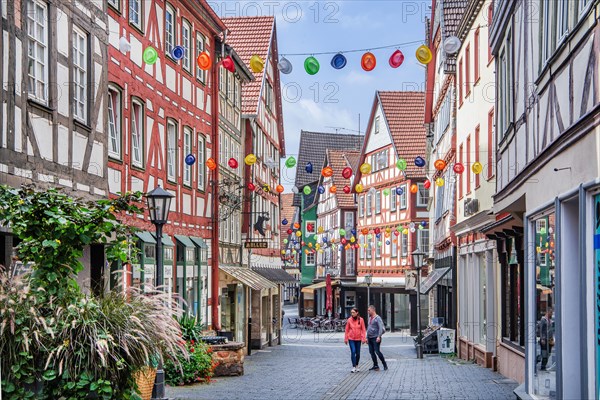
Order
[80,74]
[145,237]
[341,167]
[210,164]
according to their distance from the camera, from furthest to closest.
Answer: [341,167], [210,164], [145,237], [80,74]

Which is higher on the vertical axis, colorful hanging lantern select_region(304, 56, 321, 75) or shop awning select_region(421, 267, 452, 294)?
colorful hanging lantern select_region(304, 56, 321, 75)

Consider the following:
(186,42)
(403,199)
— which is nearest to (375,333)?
(186,42)

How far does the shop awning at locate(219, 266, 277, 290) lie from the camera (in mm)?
29134

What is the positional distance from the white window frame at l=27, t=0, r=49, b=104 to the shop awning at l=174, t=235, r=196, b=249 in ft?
30.3

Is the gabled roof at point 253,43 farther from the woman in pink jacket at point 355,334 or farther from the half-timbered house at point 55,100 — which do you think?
the half-timbered house at point 55,100

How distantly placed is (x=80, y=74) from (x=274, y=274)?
24.4 meters

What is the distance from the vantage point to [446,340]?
29.5m

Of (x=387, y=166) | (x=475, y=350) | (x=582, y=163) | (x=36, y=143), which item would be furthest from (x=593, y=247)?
(x=387, y=166)

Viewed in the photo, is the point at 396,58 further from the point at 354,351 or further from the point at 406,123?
the point at 406,123

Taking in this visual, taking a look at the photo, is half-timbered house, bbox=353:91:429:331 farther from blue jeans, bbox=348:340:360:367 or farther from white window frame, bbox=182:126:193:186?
blue jeans, bbox=348:340:360:367

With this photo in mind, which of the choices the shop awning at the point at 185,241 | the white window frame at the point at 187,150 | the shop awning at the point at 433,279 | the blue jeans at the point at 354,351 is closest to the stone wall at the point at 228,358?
the blue jeans at the point at 354,351

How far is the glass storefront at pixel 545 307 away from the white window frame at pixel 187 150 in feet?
43.5

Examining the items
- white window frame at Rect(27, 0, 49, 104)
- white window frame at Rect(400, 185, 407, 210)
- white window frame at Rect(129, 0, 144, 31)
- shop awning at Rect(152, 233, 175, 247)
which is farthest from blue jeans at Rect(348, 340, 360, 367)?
white window frame at Rect(400, 185, 407, 210)

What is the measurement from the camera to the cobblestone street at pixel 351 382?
53.9 feet
